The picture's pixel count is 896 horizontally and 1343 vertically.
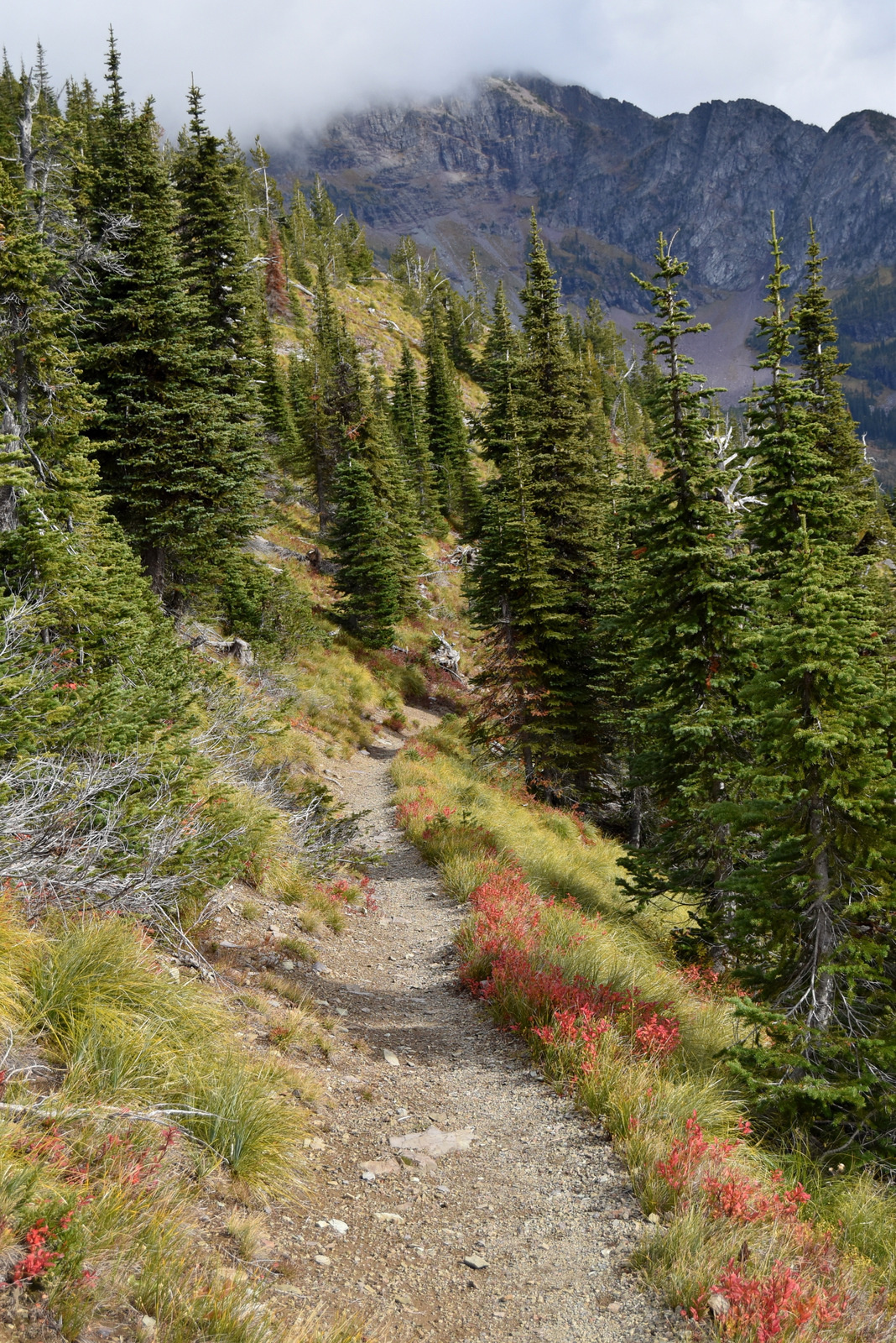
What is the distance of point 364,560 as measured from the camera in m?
32.1

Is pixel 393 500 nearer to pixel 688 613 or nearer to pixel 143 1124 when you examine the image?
pixel 688 613

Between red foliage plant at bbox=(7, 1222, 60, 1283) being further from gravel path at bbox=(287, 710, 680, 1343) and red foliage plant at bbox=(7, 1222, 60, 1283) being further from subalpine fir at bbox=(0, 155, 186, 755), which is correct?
subalpine fir at bbox=(0, 155, 186, 755)

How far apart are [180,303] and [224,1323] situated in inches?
694

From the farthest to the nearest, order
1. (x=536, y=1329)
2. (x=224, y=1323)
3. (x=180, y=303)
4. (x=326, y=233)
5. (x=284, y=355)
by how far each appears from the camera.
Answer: (x=326, y=233)
(x=284, y=355)
(x=180, y=303)
(x=536, y=1329)
(x=224, y=1323)

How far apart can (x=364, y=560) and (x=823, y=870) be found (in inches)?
1077

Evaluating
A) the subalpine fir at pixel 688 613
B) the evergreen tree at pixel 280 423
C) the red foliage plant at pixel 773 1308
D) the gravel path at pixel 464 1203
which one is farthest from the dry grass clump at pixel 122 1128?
the evergreen tree at pixel 280 423

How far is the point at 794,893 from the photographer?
22.2ft

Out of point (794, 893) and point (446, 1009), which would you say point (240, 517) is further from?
point (794, 893)

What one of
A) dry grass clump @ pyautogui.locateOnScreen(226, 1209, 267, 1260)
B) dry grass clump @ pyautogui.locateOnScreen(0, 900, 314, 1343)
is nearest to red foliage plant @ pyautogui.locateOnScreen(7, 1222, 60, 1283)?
dry grass clump @ pyautogui.locateOnScreen(0, 900, 314, 1343)

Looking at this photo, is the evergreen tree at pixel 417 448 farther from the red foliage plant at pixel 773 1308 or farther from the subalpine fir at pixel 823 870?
the red foliage plant at pixel 773 1308

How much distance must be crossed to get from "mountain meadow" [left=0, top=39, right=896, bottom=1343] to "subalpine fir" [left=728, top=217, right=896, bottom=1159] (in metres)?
0.04

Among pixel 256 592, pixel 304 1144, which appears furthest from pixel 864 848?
pixel 256 592

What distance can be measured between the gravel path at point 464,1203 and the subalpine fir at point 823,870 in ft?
6.63

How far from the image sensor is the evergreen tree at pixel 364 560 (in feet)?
104
